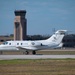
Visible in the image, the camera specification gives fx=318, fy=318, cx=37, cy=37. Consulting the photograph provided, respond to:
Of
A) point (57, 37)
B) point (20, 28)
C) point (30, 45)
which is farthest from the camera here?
point (20, 28)

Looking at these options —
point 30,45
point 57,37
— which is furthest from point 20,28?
point 30,45

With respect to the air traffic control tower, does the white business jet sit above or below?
below

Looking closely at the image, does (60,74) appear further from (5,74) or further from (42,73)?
(5,74)

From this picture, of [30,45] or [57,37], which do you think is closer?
[30,45]

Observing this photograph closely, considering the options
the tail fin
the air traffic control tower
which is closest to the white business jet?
the tail fin

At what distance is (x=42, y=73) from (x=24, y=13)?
146 metres

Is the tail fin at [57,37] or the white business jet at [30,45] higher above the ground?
the tail fin at [57,37]

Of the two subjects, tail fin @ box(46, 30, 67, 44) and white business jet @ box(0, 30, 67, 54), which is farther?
tail fin @ box(46, 30, 67, 44)

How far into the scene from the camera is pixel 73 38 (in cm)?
14675

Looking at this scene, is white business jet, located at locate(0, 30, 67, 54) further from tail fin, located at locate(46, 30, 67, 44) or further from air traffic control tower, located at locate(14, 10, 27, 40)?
air traffic control tower, located at locate(14, 10, 27, 40)

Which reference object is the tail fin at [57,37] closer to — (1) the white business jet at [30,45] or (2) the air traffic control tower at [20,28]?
(1) the white business jet at [30,45]

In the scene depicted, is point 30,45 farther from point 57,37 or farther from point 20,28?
point 20,28

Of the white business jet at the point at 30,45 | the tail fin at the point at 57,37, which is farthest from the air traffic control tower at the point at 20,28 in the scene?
the white business jet at the point at 30,45

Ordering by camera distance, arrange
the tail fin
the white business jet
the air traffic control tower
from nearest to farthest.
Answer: the white business jet < the tail fin < the air traffic control tower
